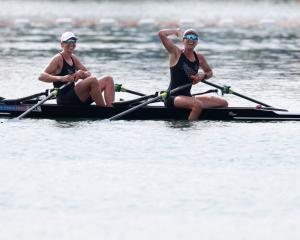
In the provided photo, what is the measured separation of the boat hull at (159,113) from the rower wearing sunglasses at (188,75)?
13 cm

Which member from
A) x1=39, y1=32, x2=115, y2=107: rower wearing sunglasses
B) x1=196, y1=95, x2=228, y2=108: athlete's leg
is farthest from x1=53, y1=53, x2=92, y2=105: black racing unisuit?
x1=196, y1=95, x2=228, y2=108: athlete's leg

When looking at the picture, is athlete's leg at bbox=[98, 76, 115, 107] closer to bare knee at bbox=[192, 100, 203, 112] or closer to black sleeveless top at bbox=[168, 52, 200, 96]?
black sleeveless top at bbox=[168, 52, 200, 96]

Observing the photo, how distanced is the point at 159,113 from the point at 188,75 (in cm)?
75

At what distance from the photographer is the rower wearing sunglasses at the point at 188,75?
19.2 metres

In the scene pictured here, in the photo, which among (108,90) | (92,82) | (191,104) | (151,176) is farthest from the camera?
(108,90)

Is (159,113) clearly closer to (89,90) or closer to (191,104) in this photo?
(191,104)

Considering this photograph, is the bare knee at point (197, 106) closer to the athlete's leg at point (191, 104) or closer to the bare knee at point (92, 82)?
the athlete's leg at point (191, 104)

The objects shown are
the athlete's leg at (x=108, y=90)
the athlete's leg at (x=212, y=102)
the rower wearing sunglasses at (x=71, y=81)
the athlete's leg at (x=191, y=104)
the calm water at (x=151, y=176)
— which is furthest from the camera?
the athlete's leg at (x=108, y=90)

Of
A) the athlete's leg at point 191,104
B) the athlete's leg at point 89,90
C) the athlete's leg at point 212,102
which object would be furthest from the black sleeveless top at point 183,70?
the athlete's leg at point 89,90

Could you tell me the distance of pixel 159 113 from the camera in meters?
19.4

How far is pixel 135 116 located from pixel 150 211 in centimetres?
693

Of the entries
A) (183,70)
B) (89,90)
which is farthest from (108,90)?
(183,70)

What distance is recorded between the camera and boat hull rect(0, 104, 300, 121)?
19328mm

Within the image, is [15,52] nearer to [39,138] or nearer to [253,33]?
Result: [253,33]
